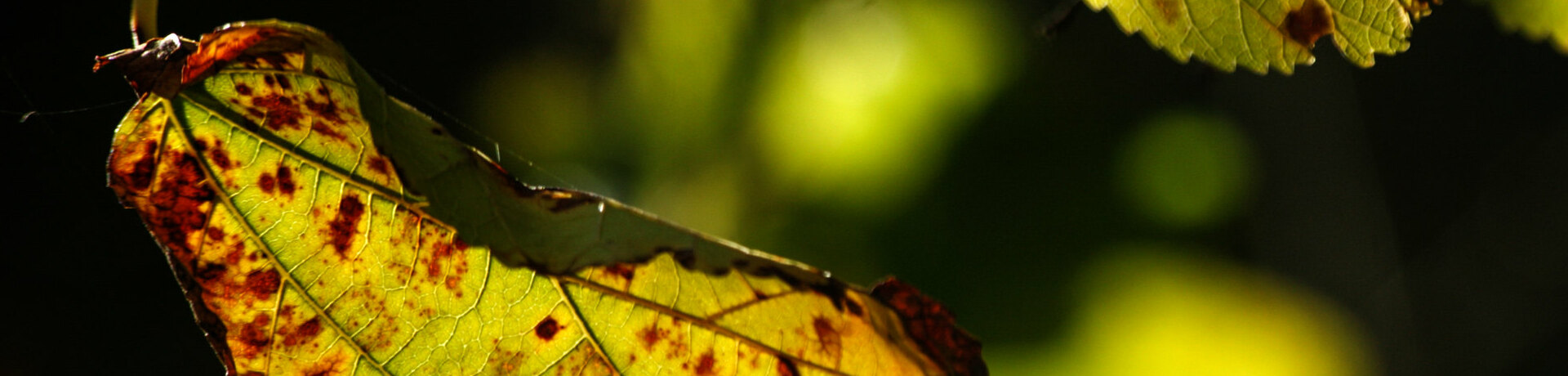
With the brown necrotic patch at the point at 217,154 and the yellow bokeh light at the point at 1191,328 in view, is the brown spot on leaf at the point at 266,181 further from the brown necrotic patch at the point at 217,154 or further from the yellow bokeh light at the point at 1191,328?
the yellow bokeh light at the point at 1191,328

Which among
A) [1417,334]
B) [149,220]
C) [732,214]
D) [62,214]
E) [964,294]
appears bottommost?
[1417,334]

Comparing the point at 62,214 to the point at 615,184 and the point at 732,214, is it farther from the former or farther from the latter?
the point at 732,214

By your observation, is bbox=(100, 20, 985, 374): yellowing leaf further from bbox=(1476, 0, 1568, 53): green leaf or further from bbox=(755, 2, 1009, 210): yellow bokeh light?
bbox=(755, 2, 1009, 210): yellow bokeh light

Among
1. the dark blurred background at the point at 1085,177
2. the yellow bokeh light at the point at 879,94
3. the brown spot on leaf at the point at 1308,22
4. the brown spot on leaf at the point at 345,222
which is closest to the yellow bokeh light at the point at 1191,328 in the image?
the dark blurred background at the point at 1085,177

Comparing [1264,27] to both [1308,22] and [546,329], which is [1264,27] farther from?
[546,329]

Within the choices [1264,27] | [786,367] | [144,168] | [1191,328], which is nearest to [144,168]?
[144,168]

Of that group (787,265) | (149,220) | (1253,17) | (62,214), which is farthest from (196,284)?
(62,214)
